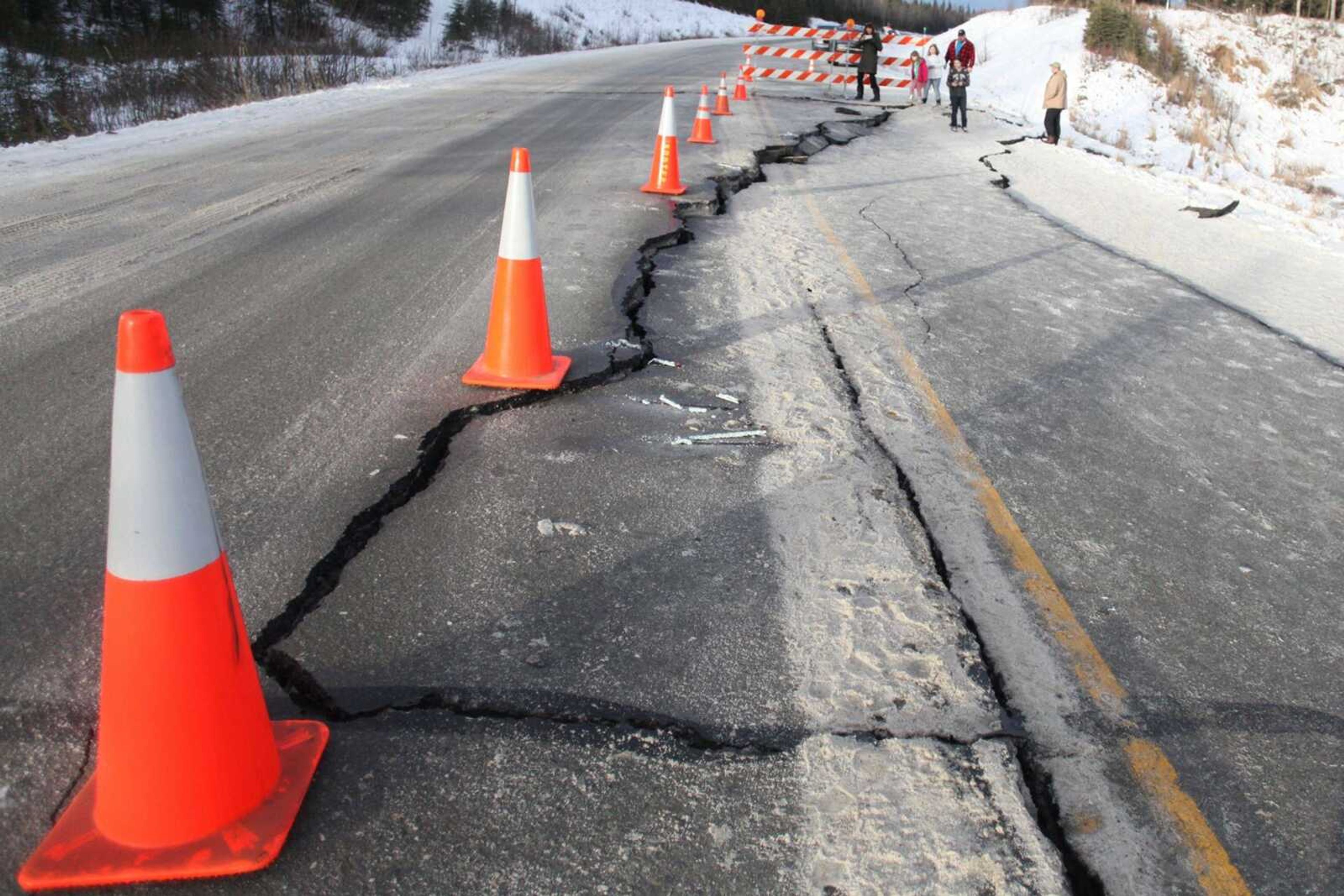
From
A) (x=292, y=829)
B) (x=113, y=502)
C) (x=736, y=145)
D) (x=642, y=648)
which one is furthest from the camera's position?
(x=736, y=145)

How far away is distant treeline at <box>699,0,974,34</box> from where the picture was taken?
78312 mm

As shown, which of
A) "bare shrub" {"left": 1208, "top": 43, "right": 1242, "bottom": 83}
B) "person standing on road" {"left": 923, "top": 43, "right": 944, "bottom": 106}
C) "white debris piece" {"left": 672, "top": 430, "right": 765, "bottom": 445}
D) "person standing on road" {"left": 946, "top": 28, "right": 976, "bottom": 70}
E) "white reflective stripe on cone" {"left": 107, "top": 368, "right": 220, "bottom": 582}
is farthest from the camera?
"bare shrub" {"left": 1208, "top": 43, "right": 1242, "bottom": 83}

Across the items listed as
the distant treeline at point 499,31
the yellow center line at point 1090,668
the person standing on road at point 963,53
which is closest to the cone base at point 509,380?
the yellow center line at point 1090,668

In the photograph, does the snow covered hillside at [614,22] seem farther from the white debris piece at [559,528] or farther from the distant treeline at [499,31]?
the white debris piece at [559,528]

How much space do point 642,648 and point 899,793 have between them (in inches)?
30.2

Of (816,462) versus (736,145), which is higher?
(736,145)

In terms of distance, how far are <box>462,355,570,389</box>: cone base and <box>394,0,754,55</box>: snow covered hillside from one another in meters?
30.8

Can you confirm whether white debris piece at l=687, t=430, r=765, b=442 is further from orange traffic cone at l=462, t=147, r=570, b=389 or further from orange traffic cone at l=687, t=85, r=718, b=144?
orange traffic cone at l=687, t=85, r=718, b=144

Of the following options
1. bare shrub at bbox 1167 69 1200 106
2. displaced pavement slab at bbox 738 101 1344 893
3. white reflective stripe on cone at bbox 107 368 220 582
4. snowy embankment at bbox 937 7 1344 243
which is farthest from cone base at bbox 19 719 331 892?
bare shrub at bbox 1167 69 1200 106

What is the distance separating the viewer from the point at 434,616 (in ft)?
8.84

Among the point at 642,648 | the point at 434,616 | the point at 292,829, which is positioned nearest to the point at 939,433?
the point at 642,648

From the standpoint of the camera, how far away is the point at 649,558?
308 centimetres

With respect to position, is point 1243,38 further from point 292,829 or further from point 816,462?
point 292,829

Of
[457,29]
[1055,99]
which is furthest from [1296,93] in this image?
[457,29]
